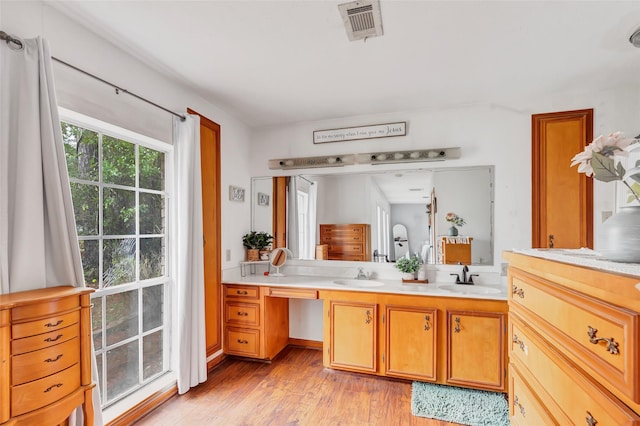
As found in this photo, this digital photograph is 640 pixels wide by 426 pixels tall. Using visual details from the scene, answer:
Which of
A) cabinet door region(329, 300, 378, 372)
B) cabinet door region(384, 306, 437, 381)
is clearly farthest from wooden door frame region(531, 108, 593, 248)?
cabinet door region(329, 300, 378, 372)

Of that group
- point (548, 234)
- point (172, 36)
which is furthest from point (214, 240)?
point (548, 234)

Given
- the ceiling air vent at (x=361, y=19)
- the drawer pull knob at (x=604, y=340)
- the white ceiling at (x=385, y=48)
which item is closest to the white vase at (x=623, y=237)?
the drawer pull knob at (x=604, y=340)

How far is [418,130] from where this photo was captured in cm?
304

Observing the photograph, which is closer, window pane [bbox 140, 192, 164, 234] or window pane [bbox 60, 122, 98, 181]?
window pane [bbox 60, 122, 98, 181]

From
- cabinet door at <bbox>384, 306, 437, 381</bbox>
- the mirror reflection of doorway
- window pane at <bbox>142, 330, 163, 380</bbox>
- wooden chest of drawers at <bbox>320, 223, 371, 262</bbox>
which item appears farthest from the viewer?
wooden chest of drawers at <bbox>320, 223, 371, 262</bbox>

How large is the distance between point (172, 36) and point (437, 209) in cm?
259

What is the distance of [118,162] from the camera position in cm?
212

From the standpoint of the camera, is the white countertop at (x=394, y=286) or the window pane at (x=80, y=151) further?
the white countertop at (x=394, y=286)

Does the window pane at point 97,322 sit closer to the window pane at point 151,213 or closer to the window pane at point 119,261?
the window pane at point 119,261

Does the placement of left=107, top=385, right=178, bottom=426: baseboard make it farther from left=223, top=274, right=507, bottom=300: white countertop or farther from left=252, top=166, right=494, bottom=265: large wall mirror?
left=252, top=166, right=494, bottom=265: large wall mirror

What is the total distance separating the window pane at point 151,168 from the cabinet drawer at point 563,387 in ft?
8.39

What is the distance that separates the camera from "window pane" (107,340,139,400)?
2.01 meters

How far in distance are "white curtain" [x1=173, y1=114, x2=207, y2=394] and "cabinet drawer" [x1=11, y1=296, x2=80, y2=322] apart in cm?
98

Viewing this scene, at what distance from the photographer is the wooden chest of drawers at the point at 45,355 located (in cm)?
116
